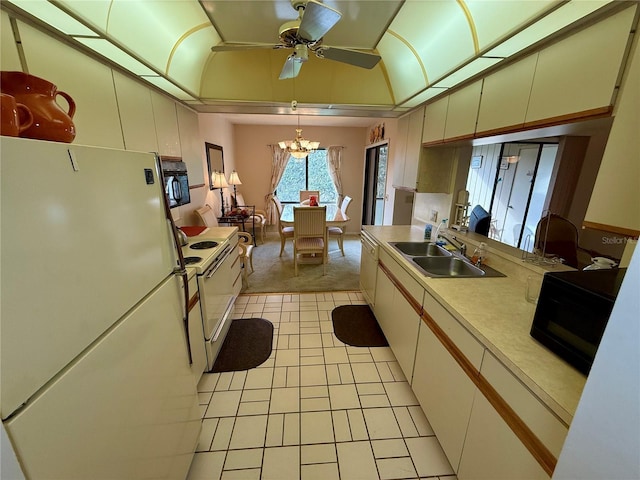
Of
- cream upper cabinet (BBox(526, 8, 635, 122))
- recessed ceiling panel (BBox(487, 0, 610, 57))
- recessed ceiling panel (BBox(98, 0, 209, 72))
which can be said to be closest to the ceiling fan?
recessed ceiling panel (BBox(98, 0, 209, 72))

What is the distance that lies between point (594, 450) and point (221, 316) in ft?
7.12

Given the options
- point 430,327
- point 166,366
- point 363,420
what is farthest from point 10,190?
point 363,420

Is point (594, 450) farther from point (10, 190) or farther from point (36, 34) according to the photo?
point (36, 34)

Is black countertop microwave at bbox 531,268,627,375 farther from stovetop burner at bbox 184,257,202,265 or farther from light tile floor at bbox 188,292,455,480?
stovetop burner at bbox 184,257,202,265

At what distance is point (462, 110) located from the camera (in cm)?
198

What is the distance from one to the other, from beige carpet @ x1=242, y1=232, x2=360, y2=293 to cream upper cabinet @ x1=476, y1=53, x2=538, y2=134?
2.41m

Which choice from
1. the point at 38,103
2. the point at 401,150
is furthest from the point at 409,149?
the point at 38,103

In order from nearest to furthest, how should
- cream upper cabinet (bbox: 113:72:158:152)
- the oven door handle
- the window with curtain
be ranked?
cream upper cabinet (bbox: 113:72:158:152), the oven door handle, the window with curtain

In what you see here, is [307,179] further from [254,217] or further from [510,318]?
[510,318]

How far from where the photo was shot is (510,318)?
4.00ft

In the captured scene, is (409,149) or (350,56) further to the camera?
(409,149)

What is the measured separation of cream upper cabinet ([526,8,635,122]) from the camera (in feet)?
3.31

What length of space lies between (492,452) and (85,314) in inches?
59.6

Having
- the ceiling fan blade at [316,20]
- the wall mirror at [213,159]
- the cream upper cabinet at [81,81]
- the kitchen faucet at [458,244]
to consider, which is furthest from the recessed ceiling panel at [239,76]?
the kitchen faucet at [458,244]
